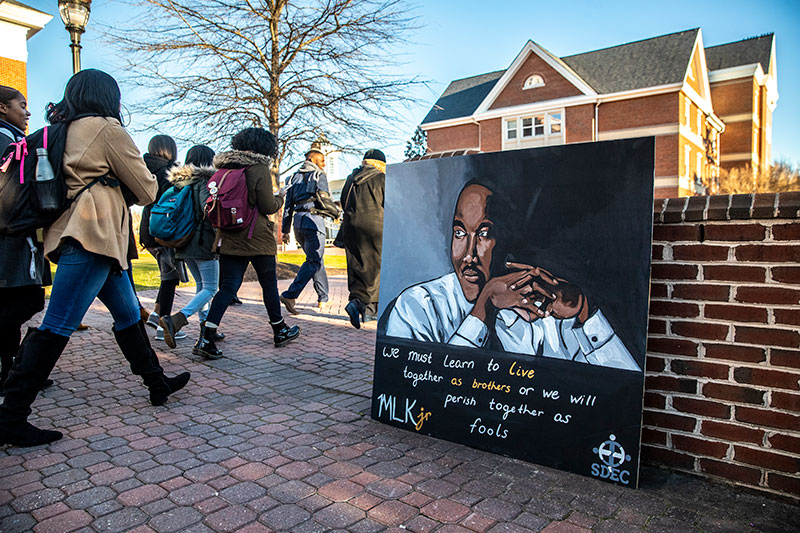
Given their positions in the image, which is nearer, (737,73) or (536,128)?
(536,128)

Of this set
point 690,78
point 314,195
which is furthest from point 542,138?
point 314,195

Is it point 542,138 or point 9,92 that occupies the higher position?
point 542,138

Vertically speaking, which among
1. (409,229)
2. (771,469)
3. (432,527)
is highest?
(409,229)

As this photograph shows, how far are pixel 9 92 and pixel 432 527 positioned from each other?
3.94 metres

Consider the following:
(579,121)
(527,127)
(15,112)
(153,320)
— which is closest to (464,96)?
(527,127)

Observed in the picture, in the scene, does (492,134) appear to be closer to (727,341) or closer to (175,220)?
(175,220)

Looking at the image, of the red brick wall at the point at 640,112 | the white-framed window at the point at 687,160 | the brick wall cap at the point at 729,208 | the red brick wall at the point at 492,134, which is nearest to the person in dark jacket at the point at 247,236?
the brick wall cap at the point at 729,208

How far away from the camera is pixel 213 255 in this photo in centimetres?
532

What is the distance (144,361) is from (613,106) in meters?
35.0

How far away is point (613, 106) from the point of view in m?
33.5

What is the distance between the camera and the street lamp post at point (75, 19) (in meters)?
7.70

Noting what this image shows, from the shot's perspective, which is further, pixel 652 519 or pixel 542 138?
pixel 542 138

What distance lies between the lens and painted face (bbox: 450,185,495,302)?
118 inches

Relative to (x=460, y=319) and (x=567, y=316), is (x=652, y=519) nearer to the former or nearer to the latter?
(x=567, y=316)
